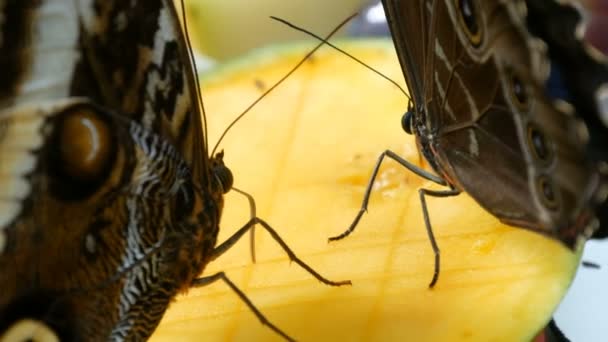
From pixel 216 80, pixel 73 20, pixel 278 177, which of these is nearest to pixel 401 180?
pixel 278 177

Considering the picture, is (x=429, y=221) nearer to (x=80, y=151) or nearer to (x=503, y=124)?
(x=503, y=124)

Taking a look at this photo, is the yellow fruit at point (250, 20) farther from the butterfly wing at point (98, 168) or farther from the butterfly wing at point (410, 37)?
the butterfly wing at point (98, 168)

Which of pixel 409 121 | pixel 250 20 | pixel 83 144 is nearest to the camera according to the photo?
pixel 83 144

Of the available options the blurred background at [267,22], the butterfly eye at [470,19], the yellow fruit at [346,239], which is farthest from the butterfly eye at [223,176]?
the blurred background at [267,22]

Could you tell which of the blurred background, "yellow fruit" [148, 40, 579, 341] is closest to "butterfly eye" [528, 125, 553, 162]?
"yellow fruit" [148, 40, 579, 341]

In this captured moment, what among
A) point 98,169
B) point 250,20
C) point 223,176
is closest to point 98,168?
point 98,169

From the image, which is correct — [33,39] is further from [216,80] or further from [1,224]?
[216,80]
